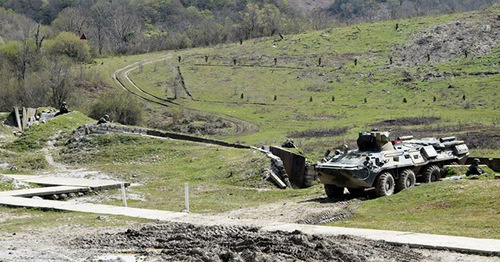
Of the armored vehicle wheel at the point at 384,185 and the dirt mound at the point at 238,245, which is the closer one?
the dirt mound at the point at 238,245

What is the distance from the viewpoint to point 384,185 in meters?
23.2

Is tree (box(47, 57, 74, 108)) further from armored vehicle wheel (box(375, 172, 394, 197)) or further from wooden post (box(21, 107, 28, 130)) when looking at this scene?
armored vehicle wheel (box(375, 172, 394, 197))

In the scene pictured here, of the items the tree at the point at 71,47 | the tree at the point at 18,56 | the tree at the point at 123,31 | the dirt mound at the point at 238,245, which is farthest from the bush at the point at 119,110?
the tree at the point at 123,31

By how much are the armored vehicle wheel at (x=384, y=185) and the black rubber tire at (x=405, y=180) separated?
0.49 metres

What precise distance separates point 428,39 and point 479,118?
29.5 m

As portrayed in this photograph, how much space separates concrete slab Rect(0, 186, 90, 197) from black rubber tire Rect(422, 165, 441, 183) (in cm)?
1236

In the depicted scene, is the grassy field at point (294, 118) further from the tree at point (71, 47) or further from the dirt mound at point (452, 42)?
the tree at point (71, 47)

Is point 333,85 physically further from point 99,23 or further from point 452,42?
point 99,23

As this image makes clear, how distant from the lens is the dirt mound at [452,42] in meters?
73.1

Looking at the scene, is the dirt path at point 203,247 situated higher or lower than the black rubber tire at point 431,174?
higher

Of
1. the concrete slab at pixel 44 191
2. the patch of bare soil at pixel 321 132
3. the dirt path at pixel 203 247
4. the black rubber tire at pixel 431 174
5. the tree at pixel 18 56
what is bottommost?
the patch of bare soil at pixel 321 132

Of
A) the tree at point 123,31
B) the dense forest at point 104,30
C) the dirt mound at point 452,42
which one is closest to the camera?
the dense forest at point 104,30

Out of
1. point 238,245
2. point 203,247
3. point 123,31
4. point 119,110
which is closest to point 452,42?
point 119,110

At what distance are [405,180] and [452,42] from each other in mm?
55660
